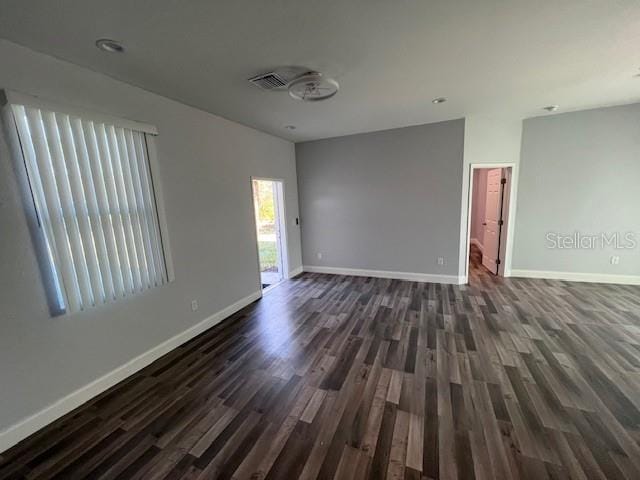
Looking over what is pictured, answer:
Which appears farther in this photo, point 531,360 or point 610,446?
point 531,360

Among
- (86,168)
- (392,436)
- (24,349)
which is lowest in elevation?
(392,436)

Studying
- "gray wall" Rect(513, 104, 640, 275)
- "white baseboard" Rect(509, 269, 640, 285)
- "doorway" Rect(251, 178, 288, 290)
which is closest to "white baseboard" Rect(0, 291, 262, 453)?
"doorway" Rect(251, 178, 288, 290)

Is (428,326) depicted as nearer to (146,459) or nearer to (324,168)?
(146,459)

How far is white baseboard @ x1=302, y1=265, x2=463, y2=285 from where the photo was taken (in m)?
4.46

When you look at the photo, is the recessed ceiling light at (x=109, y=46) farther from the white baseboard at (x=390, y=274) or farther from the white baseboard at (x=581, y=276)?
the white baseboard at (x=581, y=276)

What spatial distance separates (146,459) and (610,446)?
9.56ft

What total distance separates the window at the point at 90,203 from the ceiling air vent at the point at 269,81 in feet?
3.98

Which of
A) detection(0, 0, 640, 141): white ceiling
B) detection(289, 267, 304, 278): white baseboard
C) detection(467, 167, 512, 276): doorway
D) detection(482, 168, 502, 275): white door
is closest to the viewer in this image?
detection(0, 0, 640, 141): white ceiling

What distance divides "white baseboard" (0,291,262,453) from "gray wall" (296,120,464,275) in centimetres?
292

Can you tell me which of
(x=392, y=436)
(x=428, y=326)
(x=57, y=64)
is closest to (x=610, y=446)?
(x=392, y=436)

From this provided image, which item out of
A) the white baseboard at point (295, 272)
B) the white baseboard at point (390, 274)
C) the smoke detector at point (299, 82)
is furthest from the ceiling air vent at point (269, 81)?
the white baseboard at point (390, 274)

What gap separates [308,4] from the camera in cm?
144

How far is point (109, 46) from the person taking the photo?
1.74 metres

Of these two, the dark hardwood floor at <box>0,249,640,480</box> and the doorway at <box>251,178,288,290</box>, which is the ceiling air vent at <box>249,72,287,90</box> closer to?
the doorway at <box>251,178,288,290</box>
